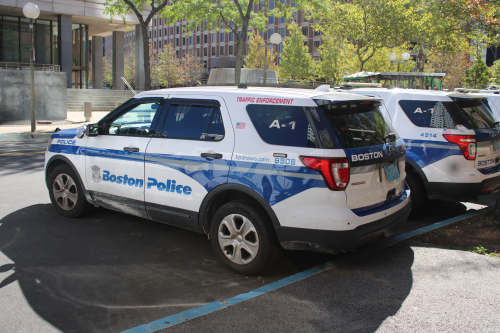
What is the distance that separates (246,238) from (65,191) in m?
3.04

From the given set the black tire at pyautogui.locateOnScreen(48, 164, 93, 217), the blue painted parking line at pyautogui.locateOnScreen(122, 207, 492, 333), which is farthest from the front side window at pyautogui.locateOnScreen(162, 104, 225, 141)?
the black tire at pyautogui.locateOnScreen(48, 164, 93, 217)

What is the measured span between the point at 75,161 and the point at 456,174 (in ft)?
16.2

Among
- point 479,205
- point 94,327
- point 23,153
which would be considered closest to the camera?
point 94,327

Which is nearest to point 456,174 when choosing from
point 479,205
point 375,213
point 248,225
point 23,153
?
point 479,205

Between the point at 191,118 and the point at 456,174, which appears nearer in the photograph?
the point at 191,118

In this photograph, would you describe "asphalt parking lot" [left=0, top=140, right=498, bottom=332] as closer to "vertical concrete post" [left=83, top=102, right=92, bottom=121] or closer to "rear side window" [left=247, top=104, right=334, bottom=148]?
"rear side window" [left=247, top=104, right=334, bottom=148]

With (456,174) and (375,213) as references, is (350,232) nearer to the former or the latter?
(375,213)

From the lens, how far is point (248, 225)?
166 inches

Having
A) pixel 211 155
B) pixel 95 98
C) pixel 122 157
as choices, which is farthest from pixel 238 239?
pixel 95 98

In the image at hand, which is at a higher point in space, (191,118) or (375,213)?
(191,118)

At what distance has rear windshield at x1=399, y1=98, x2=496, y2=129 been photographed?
5996 millimetres

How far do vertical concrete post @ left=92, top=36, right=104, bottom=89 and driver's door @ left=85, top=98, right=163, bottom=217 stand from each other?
141 ft

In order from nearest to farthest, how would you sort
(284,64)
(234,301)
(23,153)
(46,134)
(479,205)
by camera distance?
(234,301) < (479,205) < (23,153) < (46,134) < (284,64)

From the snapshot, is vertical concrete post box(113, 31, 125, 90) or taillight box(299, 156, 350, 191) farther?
vertical concrete post box(113, 31, 125, 90)
